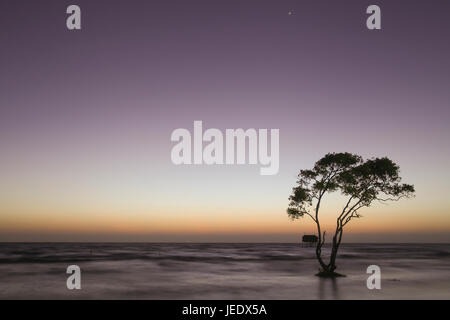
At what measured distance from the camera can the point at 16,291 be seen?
1314 inches

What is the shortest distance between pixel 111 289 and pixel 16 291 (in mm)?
7261

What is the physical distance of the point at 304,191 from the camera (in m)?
35.2
